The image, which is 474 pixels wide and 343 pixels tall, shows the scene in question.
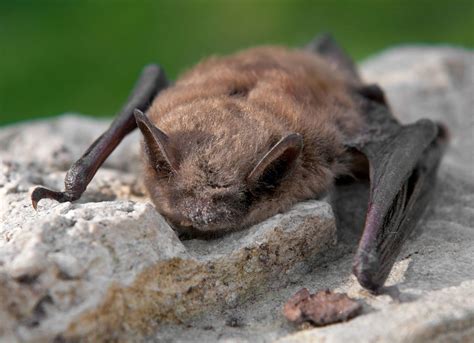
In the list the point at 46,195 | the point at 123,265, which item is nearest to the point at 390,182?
the point at 123,265

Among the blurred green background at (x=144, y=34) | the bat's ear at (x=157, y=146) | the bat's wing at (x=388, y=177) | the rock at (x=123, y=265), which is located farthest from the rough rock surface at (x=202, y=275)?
the blurred green background at (x=144, y=34)

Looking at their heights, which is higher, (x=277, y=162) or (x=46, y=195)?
(x=277, y=162)

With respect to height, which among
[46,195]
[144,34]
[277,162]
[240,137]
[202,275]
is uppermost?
[240,137]

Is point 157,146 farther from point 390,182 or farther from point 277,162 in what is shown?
point 390,182

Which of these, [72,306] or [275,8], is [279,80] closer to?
[72,306]

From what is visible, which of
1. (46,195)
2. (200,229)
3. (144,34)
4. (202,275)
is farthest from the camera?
(144,34)

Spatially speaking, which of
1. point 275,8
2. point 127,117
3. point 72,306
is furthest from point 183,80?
point 275,8

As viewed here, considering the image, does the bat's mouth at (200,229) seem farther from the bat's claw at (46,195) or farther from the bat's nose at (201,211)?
the bat's claw at (46,195)
